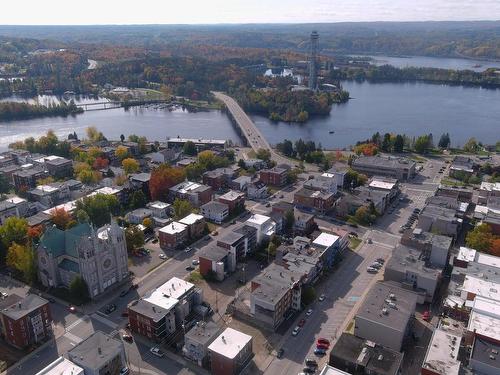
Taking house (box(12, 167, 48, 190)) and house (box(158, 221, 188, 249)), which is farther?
house (box(12, 167, 48, 190))

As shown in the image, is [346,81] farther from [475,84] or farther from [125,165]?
[125,165]

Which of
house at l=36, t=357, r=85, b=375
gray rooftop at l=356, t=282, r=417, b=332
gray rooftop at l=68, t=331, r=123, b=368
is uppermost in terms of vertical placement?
gray rooftop at l=68, t=331, r=123, b=368

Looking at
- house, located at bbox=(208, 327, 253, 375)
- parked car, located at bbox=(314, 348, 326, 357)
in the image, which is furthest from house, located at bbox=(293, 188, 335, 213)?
house, located at bbox=(208, 327, 253, 375)

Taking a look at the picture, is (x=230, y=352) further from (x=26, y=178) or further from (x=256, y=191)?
(x=26, y=178)

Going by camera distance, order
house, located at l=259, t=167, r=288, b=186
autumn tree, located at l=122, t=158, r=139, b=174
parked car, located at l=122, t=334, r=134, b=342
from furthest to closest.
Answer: autumn tree, located at l=122, t=158, r=139, b=174 < house, located at l=259, t=167, r=288, b=186 < parked car, located at l=122, t=334, r=134, b=342

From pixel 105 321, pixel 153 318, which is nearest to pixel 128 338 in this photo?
pixel 153 318

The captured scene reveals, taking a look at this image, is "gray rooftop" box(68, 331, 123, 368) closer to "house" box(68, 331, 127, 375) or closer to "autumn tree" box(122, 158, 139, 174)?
"house" box(68, 331, 127, 375)

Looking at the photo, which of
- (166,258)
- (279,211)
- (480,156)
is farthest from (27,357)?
(480,156)
